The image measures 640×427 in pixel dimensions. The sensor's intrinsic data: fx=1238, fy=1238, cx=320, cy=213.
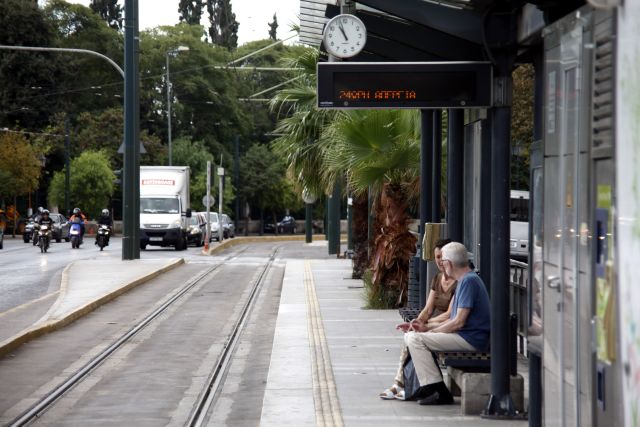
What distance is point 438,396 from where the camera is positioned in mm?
9906

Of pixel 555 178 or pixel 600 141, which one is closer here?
pixel 600 141

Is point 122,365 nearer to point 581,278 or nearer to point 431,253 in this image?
point 431,253

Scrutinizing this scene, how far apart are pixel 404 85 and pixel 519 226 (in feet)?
67.7

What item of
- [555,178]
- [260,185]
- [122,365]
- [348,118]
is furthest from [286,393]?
[260,185]

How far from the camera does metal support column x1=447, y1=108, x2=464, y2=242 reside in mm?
12562

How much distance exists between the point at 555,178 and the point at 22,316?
13812 millimetres

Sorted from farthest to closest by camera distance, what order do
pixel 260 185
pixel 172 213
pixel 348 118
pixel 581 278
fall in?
pixel 260 185 → pixel 172 213 → pixel 348 118 → pixel 581 278

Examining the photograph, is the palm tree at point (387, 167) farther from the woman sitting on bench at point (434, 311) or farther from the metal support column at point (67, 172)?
the metal support column at point (67, 172)

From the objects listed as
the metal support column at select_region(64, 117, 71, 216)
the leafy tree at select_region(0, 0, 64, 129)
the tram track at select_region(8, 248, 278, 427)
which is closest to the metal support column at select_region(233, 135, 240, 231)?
the metal support column at select_region(64, 117, 71, 216)

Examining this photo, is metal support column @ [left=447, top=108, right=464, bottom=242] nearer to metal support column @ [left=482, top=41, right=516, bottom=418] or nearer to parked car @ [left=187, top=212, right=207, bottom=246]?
metal support column @ [left=482, top=41, right=516, bottom=418]

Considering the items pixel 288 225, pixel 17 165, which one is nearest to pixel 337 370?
pixel 17 165

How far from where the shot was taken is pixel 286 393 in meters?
10.8

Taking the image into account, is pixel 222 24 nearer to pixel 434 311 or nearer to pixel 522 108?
pixel 522 108

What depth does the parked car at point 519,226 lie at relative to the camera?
95.1ft
